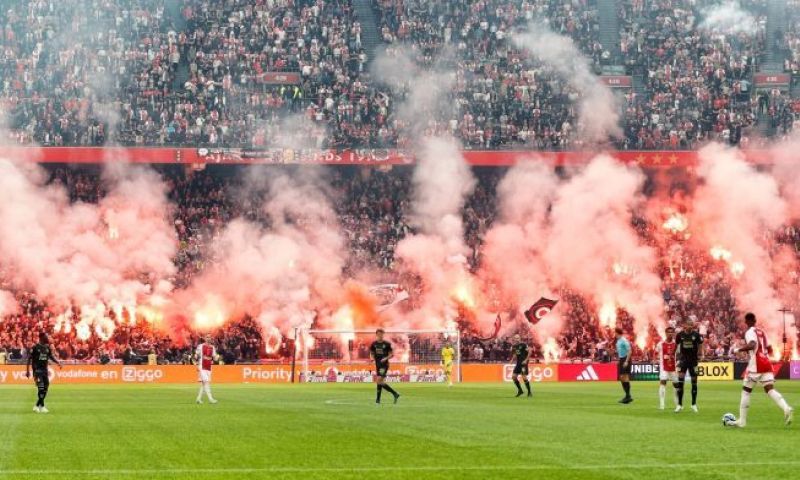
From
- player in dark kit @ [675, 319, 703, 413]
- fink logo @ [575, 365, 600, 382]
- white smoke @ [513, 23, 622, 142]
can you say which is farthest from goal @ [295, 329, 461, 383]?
player in dark kit @ [675, 319, 703, 413]

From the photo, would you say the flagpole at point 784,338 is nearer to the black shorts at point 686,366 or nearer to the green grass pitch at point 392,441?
the green grass pitch at point 392,441

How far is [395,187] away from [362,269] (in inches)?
251

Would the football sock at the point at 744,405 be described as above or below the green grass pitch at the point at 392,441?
above

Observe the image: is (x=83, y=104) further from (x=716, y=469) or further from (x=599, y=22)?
(x=716, y=469)

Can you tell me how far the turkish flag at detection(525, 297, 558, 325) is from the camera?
186 feet

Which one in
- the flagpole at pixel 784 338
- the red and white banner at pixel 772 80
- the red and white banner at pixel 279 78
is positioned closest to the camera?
the flagpole at pixel 784 338

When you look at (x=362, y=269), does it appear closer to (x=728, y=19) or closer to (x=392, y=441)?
(x=728, y=19)

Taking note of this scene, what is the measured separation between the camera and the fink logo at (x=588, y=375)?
5631cm

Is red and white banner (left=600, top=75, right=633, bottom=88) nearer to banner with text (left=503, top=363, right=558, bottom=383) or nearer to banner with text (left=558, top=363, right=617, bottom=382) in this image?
banner with text (left=558, top=363, right=617, bottom=382)

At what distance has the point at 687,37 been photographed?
6862 centimetres

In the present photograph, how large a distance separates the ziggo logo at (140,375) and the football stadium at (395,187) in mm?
121

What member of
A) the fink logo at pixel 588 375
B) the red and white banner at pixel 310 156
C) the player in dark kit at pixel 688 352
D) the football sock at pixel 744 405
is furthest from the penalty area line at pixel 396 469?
the red and white banner at pixel 310 156

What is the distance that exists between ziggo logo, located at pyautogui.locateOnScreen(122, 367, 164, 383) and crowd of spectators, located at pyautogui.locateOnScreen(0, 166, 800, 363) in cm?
123

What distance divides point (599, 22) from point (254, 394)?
37.6 m
